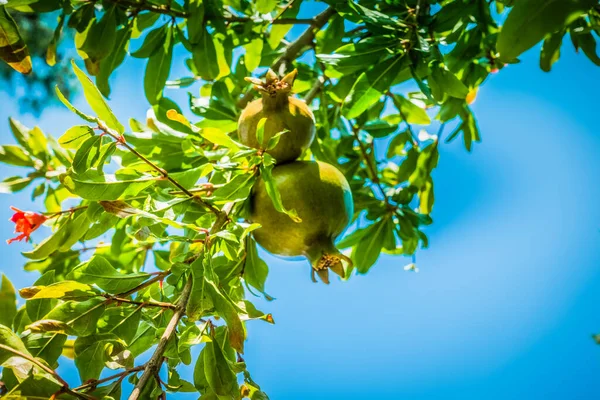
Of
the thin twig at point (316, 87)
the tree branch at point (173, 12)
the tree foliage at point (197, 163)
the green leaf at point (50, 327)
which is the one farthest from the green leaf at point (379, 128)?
the green leaf at point (50, 327)

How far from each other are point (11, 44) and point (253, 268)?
36.9 inches

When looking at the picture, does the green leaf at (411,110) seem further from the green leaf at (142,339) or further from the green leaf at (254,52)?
the green leaf at (142,339)

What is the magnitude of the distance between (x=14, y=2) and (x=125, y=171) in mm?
735

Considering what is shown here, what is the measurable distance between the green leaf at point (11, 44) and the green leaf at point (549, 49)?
1.72m

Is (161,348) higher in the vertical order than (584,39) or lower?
lower

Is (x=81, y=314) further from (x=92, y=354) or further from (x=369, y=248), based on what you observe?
(x=369, y=248)

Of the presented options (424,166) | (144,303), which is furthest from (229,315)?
(424,166)

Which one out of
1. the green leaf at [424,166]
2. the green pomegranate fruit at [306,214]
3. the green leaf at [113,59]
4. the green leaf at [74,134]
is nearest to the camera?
the green leaf at [74,134]

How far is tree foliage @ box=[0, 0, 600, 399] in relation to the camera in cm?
111

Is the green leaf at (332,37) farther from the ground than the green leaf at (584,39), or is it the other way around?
the green leaf at (332,37)

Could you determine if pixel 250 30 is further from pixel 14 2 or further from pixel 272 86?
pixel 14 2

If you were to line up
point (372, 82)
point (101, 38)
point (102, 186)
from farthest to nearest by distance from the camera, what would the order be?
1. point (101, 38)
2. point (372, 82)
3. point (102, 186)

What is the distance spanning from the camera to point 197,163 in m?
1.69

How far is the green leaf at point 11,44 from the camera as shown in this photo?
4.75ft
